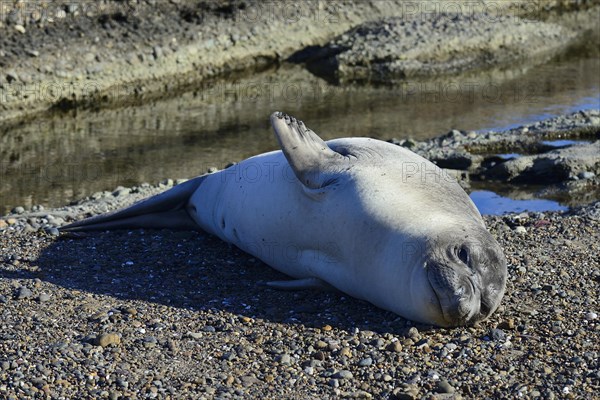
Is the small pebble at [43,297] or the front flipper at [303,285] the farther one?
the front flipper at [303,285]

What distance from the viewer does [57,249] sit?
23.5 feet

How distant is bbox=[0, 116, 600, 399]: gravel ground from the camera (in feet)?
16.4

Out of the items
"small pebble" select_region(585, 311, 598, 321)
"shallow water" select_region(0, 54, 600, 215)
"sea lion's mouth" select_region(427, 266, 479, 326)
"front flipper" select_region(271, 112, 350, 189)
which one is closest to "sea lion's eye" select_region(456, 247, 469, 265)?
"sea lion's mouth" select_region(427, 266, 479, 326)

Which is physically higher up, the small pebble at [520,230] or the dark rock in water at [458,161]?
the small pebble at [520,230]

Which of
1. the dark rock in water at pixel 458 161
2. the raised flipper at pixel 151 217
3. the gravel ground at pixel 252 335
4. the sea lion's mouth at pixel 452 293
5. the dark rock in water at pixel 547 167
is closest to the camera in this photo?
the gravel ground at pixel 252 335

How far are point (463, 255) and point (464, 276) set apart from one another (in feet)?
0.56

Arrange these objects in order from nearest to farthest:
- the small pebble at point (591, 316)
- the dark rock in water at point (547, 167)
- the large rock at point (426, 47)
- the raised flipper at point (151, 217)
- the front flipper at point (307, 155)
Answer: the small pebble at point (591, 316) < the front flipper at point (307, 155) < the raised flipper at point (151, 217) < the dark rock in water at point (547, 167) < the large rock at point (426, 47)

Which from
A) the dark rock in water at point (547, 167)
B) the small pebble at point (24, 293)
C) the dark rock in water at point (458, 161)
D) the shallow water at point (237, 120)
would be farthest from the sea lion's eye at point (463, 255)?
the shallow water at point (237, 120)

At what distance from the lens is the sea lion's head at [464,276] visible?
5391mm

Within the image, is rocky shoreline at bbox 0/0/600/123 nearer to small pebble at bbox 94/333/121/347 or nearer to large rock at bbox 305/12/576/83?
large rock at bbox 305/12/576/83

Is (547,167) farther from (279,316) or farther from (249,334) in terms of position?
(249,334)

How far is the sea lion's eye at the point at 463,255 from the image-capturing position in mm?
5531

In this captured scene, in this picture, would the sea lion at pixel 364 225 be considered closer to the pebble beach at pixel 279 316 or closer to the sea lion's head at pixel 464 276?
the sea lion's head at pixel 464 276

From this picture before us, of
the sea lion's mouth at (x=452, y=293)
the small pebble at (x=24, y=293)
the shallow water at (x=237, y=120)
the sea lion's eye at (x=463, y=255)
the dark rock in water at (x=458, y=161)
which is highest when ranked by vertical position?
the sea lion's eye at (x=463, y=255)
